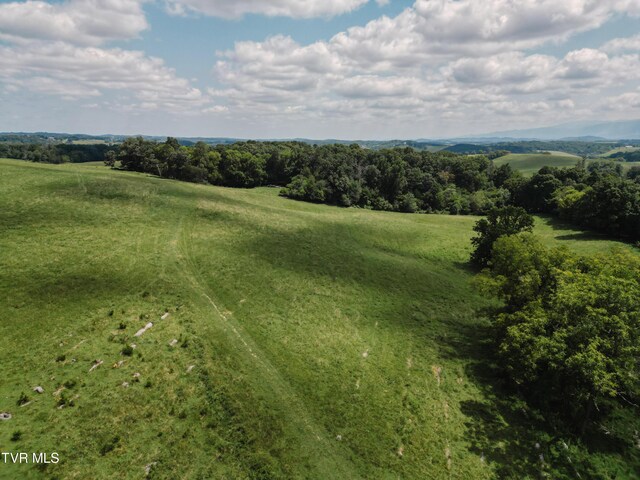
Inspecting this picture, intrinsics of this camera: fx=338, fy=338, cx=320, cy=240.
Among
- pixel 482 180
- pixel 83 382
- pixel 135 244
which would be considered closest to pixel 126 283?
pixel 135 244

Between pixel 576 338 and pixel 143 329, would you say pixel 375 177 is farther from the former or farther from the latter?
pixel 143 329

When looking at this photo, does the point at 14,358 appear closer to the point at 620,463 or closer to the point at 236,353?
the point at 236,353

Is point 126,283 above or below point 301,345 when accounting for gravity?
above

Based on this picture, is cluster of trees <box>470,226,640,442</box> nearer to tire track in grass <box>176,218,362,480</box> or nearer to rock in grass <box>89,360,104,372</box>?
tire track in grass <box>176,218,362,480</box>

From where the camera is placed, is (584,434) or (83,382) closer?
(83,382)

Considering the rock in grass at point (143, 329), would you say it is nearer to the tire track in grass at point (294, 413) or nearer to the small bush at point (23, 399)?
the tire track in grass at point (294, 413)

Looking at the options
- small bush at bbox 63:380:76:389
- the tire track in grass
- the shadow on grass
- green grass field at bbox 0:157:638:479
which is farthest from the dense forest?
small bush at bbox 63:380:76:389
